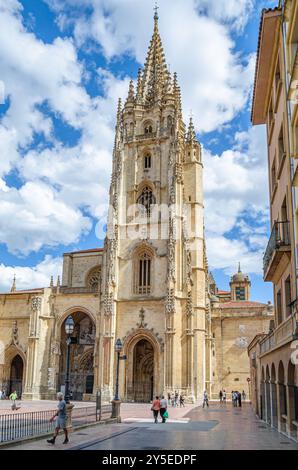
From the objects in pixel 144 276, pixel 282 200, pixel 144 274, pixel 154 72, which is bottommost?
pixel 282 200

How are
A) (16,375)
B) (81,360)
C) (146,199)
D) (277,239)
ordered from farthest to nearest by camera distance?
(16,375)
(146,199)
(81,360)
(277,239)

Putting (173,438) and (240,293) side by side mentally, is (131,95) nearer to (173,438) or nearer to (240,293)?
(240,293)

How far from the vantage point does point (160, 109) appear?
1893 inches

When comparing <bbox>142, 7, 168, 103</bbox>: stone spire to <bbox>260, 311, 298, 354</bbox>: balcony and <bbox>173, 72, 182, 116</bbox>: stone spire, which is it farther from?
<bbox>260, 311, 298, 354</bbox>: balcony

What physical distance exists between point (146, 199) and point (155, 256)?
20.1 ft

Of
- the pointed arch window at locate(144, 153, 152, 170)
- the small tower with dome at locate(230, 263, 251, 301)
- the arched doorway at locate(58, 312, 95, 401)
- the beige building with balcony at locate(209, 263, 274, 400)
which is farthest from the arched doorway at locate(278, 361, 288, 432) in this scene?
the small tower with dome at locate(230, 263, 251, 301)

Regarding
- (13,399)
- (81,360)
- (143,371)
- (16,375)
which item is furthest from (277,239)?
(16,375)

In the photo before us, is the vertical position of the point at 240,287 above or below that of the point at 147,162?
below

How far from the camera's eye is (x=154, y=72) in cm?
5322

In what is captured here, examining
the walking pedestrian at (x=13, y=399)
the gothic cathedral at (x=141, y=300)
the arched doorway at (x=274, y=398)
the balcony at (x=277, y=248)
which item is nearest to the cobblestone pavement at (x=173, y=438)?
the arched doorway at (x=274, y=398)

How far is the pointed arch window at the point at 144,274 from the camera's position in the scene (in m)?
42.1

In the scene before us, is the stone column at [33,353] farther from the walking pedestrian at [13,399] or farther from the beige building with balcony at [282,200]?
the beige building with balcony at [282,200]

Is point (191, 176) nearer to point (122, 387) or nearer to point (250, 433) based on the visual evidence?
point (122, 387)

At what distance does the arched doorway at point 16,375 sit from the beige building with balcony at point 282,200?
101ft
